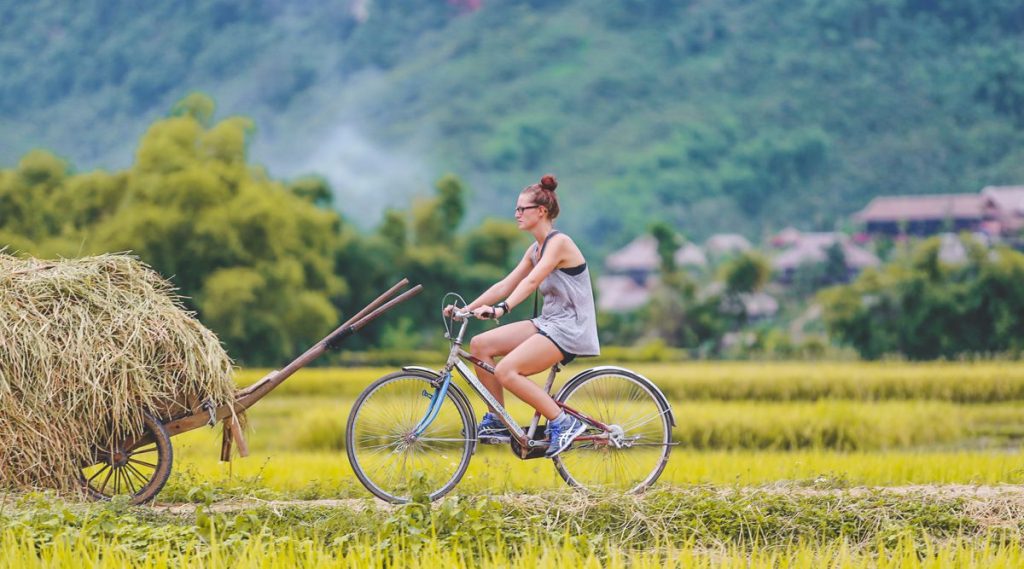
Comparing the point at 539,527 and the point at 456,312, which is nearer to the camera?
the point at 539,527

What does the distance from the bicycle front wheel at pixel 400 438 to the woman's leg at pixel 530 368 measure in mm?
281

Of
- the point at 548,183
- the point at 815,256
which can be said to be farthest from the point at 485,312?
the point at 815,256

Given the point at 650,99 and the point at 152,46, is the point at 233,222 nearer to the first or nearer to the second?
the point at 650,99

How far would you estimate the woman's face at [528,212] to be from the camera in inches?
267

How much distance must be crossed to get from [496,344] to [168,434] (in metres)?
1.86

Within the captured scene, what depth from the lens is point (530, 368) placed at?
6.78 m

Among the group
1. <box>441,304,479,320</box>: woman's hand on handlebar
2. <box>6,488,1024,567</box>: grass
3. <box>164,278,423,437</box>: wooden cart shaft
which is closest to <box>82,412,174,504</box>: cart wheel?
<box>164,278,423,437</box>: wooden cart shaft

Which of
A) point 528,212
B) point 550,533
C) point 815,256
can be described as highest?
point 815,256

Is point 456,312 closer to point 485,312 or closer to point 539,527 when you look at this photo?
point 485,312

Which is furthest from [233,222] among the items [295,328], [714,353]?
[714,353]

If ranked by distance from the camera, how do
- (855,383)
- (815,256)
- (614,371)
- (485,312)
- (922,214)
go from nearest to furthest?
(485,312), (614,371), (855,383), (815,256), (922,214)

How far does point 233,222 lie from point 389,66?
115213 mm

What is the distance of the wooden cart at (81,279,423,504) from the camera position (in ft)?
22.5

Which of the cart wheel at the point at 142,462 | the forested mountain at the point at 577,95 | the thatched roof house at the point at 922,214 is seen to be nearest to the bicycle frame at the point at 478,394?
the cart wheel at the point at 142,462
